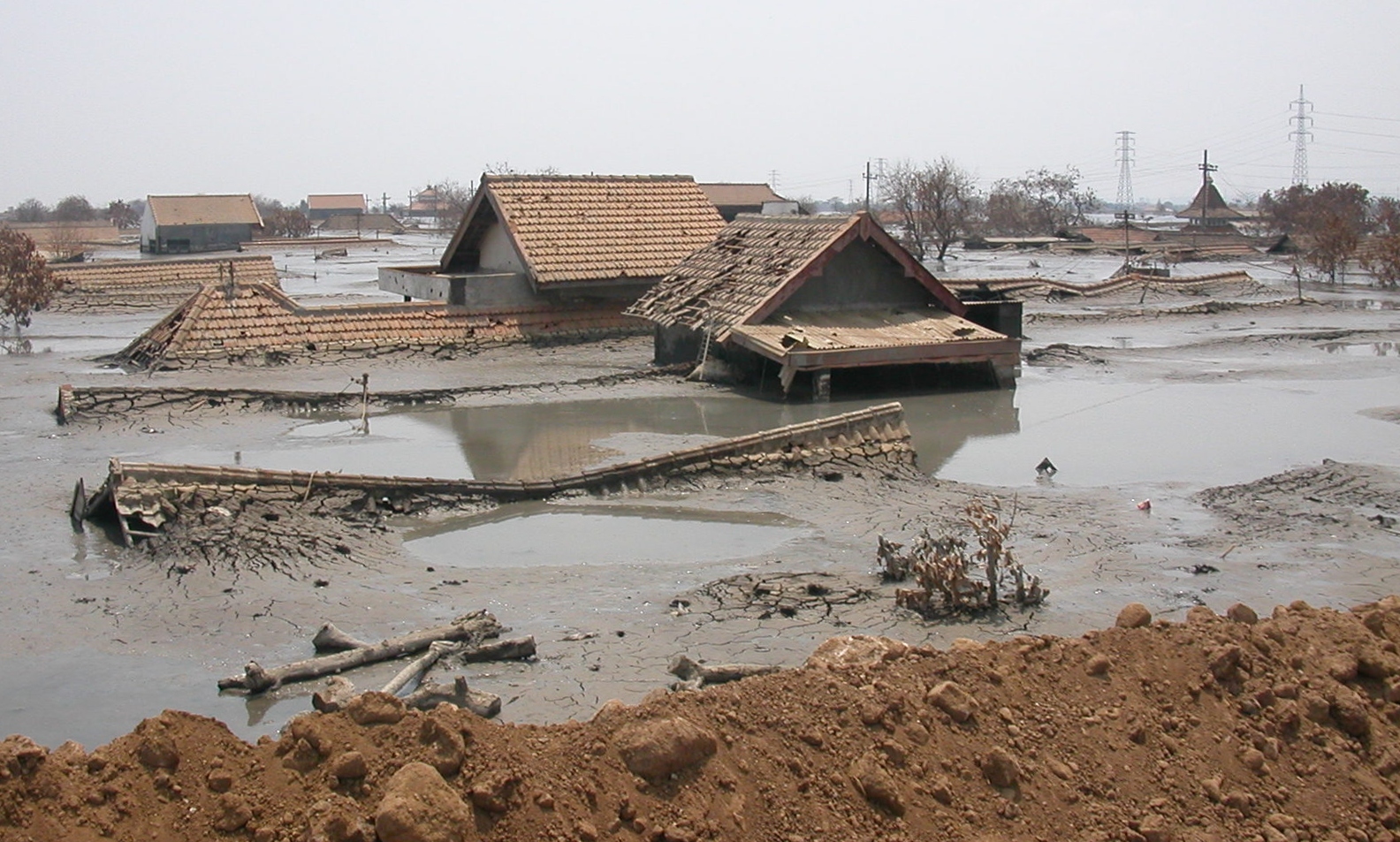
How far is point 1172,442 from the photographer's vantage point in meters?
15.6

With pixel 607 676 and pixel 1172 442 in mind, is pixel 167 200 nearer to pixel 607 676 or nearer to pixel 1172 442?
pixel 1172 442

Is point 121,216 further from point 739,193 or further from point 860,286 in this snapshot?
point 860,286

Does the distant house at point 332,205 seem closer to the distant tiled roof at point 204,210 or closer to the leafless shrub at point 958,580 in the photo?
the distant tiled roof at point 204,210

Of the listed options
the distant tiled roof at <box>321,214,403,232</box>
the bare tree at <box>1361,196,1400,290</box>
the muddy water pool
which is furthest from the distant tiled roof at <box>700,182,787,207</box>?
the muddy water pool

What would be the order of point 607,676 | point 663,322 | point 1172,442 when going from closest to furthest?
1. point 607,676
2. point 1172,442
3. point 663,322

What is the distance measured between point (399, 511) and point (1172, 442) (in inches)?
346

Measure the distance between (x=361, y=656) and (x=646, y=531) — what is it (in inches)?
153

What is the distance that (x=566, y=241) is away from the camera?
Result: 2428 centimetres

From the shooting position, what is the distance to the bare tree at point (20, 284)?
27.6 metres

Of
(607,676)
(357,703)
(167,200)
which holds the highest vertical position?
(167,200)

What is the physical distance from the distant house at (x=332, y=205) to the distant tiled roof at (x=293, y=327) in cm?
10518

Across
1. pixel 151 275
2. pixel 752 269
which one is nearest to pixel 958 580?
pixel 752 269

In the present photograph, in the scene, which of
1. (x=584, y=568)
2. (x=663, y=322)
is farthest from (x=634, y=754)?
(x=663, y=322)

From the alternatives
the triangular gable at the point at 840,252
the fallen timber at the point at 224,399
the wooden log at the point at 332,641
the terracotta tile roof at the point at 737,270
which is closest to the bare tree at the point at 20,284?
the fallen timber at the point at 224,399
